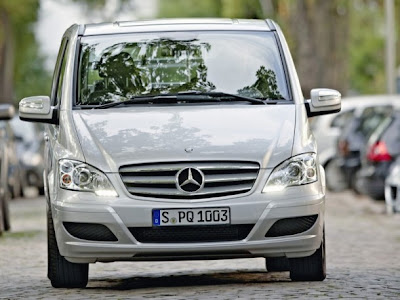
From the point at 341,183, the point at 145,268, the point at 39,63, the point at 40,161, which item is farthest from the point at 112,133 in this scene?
the point at 39,63

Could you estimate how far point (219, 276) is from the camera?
11633 millimetres

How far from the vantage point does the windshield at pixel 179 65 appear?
10.9m

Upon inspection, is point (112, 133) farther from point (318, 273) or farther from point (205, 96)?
point (318, 273)

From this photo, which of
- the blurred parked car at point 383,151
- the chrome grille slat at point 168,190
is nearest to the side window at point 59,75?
the chrome grille slat at point 168,190

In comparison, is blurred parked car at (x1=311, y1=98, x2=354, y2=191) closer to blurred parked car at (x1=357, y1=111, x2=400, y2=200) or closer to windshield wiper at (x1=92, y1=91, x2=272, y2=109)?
blurred parked car at (x1=357, y1=111, x2=400, y2=200)

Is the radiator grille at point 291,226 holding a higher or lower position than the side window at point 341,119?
higher

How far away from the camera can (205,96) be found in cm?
1075

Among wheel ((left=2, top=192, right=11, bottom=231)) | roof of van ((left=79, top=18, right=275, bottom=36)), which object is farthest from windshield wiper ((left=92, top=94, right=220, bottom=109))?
wheel ((left=2, top=192, right=11, bottom=231))

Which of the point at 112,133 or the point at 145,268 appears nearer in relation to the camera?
the point at 112,133

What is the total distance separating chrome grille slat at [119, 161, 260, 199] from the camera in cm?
984

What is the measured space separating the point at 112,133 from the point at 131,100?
0.61 m

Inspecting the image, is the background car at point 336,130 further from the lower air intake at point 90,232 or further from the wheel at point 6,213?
the lower air intake at point 90,232

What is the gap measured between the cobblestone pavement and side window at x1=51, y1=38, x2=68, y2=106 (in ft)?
4.59

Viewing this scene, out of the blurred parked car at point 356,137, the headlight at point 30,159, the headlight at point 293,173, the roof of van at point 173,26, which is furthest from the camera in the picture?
the headlight at point 30,159
